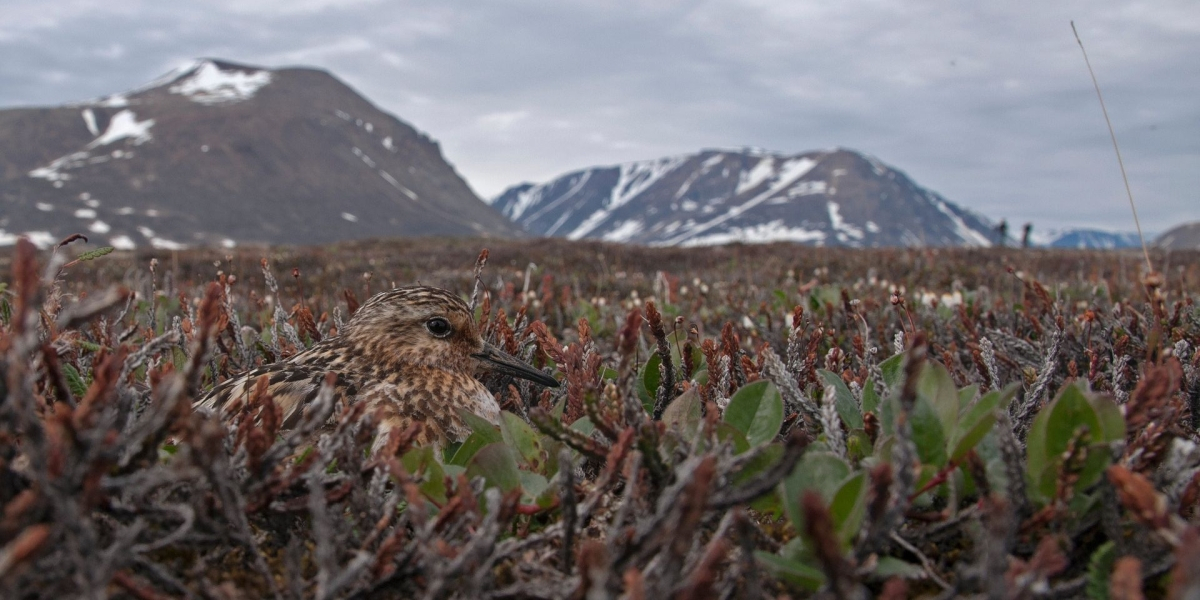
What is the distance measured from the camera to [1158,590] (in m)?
1.68

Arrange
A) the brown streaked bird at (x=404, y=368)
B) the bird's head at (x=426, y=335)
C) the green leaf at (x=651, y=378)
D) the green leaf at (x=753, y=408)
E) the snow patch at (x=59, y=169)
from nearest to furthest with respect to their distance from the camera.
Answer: the green leaf at (x=753, y=408)
the brown streaked bird at (x=404, y=368)
the green leaf at (x=651, y=378)
the bird's head at (x=426, y=335)
the snow patch at (x=59, y=169)

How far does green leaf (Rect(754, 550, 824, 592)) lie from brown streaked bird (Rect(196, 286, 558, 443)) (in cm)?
127

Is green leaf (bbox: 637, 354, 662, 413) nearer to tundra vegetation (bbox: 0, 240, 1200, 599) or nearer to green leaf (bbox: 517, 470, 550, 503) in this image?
tundra vegetation (bbox: 0, 240, 1200, 599)

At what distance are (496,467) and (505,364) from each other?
145 centimetres

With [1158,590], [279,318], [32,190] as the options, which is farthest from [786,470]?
[32,190]

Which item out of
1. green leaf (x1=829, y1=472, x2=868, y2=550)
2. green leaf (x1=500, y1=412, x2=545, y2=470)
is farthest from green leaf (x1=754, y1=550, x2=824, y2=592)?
green leaf (x1=500, y1=412, x2=545, y2=470)

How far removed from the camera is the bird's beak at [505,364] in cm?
341

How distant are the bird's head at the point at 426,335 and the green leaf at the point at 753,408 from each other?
4.31 feet

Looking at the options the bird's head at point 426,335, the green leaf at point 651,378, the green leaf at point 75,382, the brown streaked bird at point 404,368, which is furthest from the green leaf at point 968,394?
the green leaf at point 75,382

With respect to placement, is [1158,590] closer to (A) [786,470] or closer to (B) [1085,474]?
(B) [1085,474]

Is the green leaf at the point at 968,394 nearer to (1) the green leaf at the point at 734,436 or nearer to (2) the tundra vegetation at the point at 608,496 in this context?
(2) the tundra vegetation at the point at 608,496

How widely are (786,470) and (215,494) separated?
50.5 inches

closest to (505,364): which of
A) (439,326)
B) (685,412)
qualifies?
(439,326)

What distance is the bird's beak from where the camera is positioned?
3406mm
